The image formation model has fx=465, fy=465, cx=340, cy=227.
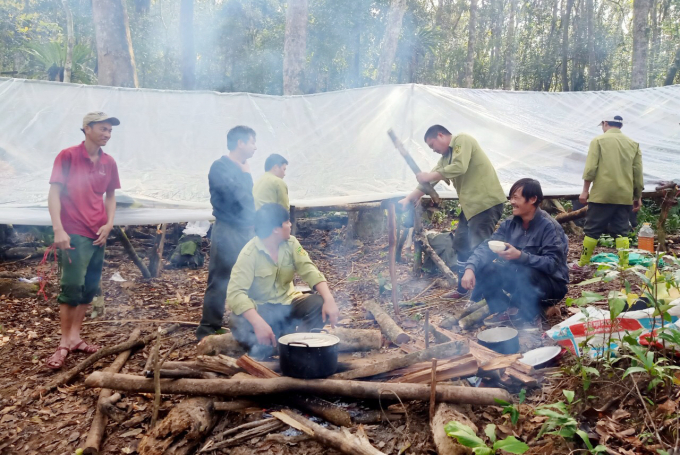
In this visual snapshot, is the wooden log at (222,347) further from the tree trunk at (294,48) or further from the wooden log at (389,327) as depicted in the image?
the tree trunk at (294,48)

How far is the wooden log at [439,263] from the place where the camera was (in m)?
5.24

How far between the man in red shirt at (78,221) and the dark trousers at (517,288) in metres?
3.19

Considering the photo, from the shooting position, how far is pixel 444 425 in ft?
7.61

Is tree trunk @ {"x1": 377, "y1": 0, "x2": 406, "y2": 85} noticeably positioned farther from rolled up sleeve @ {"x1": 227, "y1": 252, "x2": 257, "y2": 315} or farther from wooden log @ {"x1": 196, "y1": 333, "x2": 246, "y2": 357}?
wooden log @ {"x1": 196, "y1": 333, "x2": 246, "y2": 357}

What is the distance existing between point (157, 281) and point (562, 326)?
4956mm

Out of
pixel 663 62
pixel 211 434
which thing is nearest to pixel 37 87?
pixel 211 434

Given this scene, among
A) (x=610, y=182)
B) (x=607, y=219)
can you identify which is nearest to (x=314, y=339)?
(x=610, y=182)

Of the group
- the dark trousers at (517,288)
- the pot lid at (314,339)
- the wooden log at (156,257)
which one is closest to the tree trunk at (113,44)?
the wooden log at (156,257)

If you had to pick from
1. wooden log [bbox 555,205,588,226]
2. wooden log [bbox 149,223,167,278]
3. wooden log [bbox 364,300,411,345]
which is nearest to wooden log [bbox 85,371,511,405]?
wooden log [bbox 364,300,411,345]

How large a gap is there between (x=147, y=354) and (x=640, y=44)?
481 inches

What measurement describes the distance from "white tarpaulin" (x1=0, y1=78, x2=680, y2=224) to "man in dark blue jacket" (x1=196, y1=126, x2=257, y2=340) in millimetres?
650

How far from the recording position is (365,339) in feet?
11.3

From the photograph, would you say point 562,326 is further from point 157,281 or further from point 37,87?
point 37,87

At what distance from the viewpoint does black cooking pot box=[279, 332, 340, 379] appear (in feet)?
8.66
